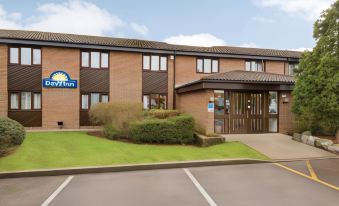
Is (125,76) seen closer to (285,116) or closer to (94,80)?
(94,80)

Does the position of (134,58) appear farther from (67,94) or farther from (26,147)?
(26,147)

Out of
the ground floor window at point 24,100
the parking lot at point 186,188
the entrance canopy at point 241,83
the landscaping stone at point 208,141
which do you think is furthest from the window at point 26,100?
the landscaping stone at point 208,141

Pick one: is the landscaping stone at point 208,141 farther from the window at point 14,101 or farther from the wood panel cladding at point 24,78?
the window at point 14,101

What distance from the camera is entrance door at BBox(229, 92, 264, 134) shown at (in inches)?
567

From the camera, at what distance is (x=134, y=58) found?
17.7 meters

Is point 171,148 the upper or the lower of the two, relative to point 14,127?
lower

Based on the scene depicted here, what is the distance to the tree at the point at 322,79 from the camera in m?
11.3

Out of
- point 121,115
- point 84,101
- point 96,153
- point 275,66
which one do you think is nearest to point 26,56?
point 84,101

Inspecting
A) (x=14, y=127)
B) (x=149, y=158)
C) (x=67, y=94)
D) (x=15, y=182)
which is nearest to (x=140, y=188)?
(x=149, y=158)

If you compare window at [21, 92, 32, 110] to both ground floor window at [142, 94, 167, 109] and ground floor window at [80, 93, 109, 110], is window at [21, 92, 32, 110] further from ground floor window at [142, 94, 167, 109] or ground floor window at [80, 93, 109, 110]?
ground floor window at [142, 94, 167, 109]

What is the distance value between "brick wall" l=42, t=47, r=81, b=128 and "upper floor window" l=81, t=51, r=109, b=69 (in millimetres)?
425

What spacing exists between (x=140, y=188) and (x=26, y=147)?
6512 millimetres

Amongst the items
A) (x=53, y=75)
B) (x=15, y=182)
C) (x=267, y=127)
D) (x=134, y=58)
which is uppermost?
(x=134, y=58)

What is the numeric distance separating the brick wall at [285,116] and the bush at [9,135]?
45.4 ft
